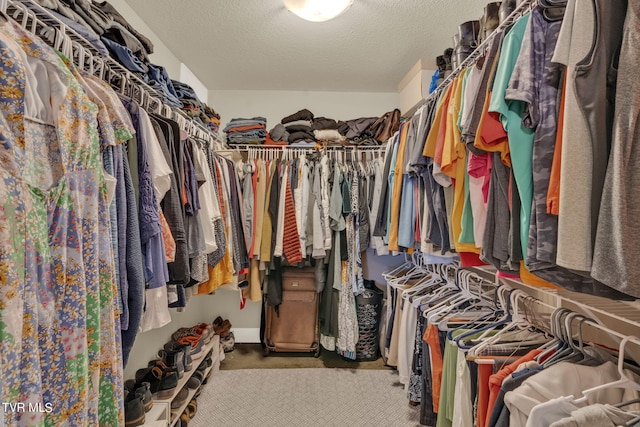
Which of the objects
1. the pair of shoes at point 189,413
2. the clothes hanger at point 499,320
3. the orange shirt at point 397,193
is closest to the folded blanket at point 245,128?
the orange shirt at point 397,193

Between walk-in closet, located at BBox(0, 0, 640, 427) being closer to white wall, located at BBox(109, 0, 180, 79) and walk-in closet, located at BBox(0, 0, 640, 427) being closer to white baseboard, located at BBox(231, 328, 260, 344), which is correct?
white wall, located at BBox(109, 0, 180, 79)

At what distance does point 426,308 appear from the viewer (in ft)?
5.28

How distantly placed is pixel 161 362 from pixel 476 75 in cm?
220

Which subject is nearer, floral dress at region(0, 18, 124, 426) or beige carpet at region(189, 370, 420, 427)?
floral dress at region(0, 18, 124, 426)

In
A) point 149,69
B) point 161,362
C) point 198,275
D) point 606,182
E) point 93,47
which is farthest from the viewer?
point 161,362

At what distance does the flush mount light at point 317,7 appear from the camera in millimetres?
1483

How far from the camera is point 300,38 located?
211 centimetres

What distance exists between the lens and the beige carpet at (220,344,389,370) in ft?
8.00

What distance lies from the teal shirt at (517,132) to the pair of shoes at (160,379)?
1.85 meters

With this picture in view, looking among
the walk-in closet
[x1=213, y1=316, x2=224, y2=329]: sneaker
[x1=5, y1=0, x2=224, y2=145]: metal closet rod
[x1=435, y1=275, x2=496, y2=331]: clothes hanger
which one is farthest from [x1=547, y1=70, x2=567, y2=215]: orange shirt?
[x1=213, y1=316, x2=224, y2=329]: sneaker

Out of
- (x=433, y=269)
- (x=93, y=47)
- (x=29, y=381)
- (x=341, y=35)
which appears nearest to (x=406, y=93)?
(x=341, y=35)

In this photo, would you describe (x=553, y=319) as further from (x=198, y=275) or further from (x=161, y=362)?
(x=161, y=362)

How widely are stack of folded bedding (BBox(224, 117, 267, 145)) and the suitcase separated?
1.20 m

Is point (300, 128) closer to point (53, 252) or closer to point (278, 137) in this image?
point (278, 137)
